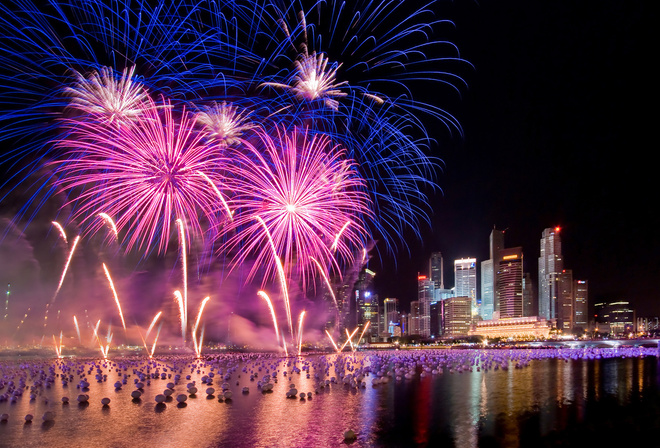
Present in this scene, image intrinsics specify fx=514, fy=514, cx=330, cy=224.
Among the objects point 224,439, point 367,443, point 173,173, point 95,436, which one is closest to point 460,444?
point 367,443

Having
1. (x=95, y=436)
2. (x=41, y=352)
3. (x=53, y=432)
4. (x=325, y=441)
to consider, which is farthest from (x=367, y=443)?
(x=41, y=352)

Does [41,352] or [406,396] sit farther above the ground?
[406,396]

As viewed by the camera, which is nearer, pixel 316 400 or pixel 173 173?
pixel 316 400

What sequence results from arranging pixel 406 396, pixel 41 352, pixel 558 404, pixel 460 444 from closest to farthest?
pixel 460 444, pixel 558 404, pixel 406 396, pixel 41 352

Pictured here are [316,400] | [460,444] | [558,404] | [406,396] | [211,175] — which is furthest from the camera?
[211,175]

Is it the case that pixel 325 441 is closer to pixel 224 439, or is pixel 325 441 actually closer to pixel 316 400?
pixel 224 439

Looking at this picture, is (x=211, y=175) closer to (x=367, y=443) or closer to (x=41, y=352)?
(x=367, y=443)

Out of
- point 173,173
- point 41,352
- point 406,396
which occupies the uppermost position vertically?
point 173,173
